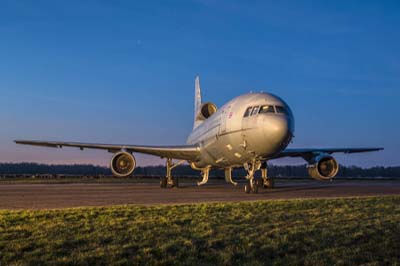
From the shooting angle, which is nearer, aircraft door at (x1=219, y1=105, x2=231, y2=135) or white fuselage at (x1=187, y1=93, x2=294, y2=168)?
white fuselage at (x1=187, y1=93, x2=294, y2=168)

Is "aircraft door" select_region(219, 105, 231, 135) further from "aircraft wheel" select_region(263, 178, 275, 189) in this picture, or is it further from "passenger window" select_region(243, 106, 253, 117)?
"aircraft wheel" select_region(263, 178, 275, 189)

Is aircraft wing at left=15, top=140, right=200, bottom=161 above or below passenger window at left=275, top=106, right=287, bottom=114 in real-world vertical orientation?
below

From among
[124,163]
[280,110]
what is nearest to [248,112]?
[280,110]

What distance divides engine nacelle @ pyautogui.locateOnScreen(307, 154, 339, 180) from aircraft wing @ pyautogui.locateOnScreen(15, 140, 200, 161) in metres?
6.76

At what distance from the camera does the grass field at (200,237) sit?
5875 mm

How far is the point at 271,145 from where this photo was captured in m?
18.4

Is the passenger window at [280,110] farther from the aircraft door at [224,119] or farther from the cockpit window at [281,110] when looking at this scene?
the aircraft door at [224,119]

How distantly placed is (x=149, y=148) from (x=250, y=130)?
9542 mm

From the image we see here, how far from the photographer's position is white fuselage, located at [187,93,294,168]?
1819 cm

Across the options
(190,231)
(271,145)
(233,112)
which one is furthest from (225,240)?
(233,112)

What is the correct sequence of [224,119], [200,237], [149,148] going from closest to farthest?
[200,237] → [224,119] → [149,148]

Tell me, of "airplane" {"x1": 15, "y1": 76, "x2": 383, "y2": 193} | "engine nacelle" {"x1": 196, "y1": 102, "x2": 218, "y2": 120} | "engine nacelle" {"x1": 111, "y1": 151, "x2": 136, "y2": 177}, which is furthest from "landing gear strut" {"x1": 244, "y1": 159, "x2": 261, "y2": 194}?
"engine nacelle" {"x1": 196, "y1": 102, "x2": 218, "y2": 120}

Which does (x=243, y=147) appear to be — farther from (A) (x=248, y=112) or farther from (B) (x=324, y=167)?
(B) (x=324, y=167)

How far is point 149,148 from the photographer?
26.9 m
